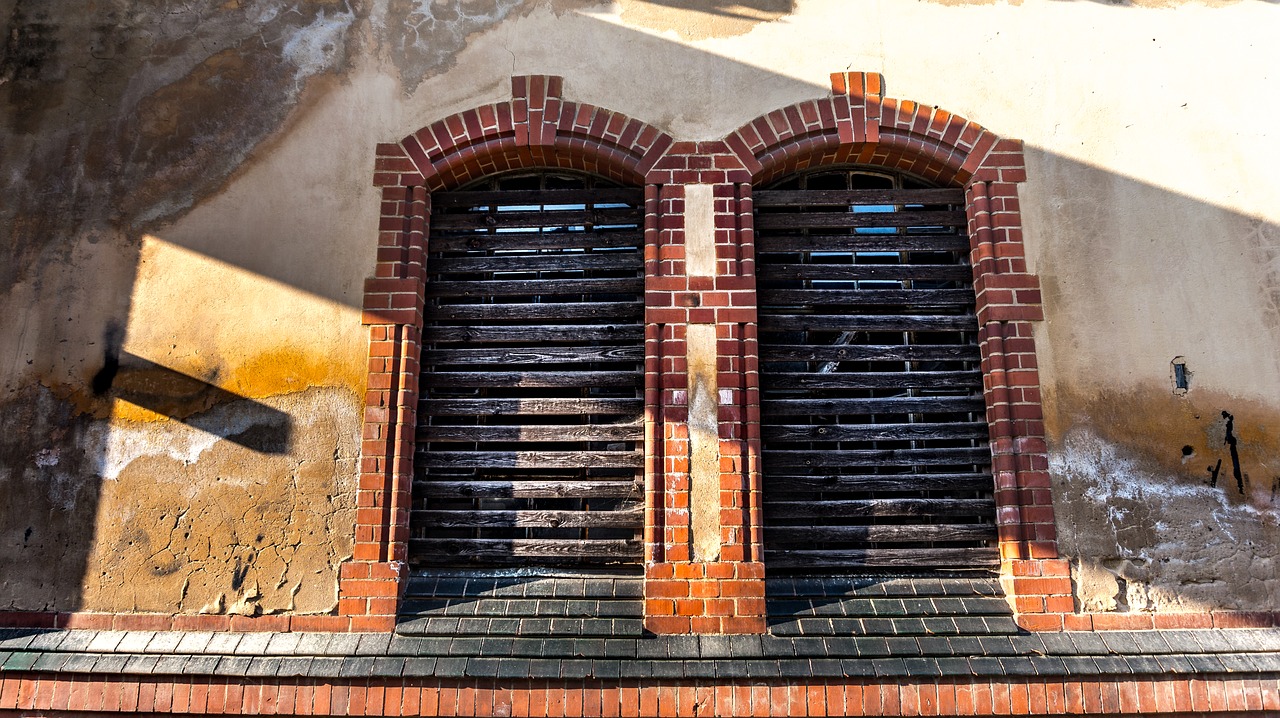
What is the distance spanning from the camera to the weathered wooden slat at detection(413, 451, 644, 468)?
14.5 feet

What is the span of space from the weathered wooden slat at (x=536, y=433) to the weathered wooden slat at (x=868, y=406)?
2.66 feet

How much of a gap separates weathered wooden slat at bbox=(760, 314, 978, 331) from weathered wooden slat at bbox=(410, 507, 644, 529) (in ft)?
4.52

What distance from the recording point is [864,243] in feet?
15.6

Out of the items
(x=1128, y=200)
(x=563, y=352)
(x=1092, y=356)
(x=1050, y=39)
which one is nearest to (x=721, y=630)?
(x=563, y=352)

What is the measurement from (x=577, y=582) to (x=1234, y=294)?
4.11 m

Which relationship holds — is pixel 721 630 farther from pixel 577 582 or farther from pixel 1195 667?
pixel 1195 667

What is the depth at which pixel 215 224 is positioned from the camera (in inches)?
184

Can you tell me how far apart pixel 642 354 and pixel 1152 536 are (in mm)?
2937

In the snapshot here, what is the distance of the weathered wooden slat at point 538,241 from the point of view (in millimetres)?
4773

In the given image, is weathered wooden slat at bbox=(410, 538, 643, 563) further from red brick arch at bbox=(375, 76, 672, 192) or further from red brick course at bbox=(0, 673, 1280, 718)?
red brick arch at bbox=(375, 76, 672, 192)

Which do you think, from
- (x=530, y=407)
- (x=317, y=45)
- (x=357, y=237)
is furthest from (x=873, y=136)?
(x=317, y=45)

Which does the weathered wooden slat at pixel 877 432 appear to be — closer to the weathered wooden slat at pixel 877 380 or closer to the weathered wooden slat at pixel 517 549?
the weathered wooden slat at pixel 877 380

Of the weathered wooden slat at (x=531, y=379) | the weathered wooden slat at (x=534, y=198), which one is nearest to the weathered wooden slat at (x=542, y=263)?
the weathered wooden slat at (x=534, y=198)

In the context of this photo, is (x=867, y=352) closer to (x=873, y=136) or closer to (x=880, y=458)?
(x=880, y=458)
